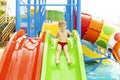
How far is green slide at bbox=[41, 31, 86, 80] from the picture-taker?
3.97 meters

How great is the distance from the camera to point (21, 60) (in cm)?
456

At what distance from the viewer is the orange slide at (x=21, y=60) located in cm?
420

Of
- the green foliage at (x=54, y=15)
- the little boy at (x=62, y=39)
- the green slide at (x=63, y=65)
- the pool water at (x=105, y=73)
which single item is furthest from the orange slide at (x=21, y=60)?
the green foliage at (x=54, y=15)

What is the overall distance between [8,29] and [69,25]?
796 centimetres

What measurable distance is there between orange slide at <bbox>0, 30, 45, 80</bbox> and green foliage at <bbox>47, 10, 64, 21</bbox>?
6351 mm

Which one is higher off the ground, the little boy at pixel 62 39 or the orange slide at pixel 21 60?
the little boy at pixel 62 39

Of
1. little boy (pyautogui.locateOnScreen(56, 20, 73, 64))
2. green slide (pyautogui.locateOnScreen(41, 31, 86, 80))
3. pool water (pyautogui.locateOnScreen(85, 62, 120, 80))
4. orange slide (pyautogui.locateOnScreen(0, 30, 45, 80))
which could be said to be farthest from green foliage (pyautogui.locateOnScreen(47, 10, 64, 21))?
green slide (pyautogui.locateOnScreen(41, 31, 86, 80))

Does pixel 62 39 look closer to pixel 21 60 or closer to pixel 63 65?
pixel 63 65

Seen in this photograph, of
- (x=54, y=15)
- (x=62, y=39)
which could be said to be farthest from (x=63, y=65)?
(x=54, y=15)

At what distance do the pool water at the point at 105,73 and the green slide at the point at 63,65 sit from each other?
3.02 m

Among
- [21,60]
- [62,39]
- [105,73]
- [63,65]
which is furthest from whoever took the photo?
[105,73]

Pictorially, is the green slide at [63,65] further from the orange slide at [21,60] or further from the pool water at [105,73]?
the pool water at [105,73]

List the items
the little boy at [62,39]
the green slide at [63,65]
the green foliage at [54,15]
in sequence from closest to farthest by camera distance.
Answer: the green slide at [63,65], the little boy at [62,39], the green foliage at [54,15]

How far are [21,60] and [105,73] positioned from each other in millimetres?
4156
